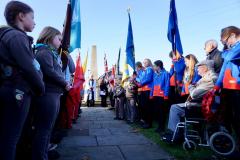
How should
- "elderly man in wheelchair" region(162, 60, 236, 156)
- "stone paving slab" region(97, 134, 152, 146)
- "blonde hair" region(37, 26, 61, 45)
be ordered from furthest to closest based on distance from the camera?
"stone paving slab" region(97, 134, 152, 146)
"elderly man in wheelchair" region(162, 60, 236, 156)
"blonde hair" region(37, 26, 61, 45)

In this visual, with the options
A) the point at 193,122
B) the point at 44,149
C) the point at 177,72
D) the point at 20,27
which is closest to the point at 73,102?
the point at 177,72

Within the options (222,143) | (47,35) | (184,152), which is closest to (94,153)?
(184,152)

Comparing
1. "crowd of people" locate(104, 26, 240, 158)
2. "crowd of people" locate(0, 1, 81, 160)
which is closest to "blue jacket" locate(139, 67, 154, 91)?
"crowd of people" locate(104, 26, 240, 158)

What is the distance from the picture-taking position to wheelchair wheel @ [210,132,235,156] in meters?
4.40

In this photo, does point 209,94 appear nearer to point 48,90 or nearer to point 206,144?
point 206,144

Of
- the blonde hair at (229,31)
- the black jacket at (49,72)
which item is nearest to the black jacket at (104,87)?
the blonde hair at (229,31)

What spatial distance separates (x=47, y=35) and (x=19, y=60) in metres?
1.08

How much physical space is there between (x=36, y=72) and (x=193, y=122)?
3164 mm

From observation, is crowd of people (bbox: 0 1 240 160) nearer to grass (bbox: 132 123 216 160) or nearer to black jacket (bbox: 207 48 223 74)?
black jacket (bbox: 207 48 223 74)

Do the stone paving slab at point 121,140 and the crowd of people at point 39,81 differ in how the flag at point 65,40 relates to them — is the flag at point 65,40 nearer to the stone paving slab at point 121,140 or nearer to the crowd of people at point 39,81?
the crowd of people at point 39,81

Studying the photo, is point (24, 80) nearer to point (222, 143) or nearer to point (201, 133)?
point (222, 143)

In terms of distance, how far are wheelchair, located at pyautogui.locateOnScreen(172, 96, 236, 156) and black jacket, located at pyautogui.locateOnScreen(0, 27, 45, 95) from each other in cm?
305

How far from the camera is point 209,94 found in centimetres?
452

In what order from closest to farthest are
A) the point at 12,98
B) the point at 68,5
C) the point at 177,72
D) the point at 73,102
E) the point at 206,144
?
1. the point at 12,98
2. the point at 206,144
3. the point at 68,5
4. the point at 177,72
5. the point at 73,102
